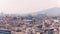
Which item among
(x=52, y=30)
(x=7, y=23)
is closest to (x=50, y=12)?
(x=52, y=30)

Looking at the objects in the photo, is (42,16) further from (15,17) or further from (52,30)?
(15,17)

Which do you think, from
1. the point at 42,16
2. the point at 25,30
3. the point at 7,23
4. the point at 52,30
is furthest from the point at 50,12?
the point at 7,23

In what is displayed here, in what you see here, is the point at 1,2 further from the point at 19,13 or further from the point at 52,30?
the point at 52,30

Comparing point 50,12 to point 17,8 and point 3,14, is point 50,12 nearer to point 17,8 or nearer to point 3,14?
point 17,8

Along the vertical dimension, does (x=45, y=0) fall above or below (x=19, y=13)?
above

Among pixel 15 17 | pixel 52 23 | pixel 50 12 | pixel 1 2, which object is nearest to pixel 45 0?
pixel 50 12

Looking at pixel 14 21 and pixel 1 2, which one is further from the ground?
pixel 1 2

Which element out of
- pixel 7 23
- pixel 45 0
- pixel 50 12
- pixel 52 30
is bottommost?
pixel 52 30
